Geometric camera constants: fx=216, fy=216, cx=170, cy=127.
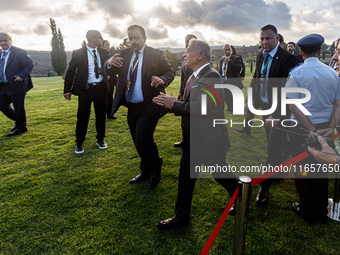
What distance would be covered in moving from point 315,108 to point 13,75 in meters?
7.00

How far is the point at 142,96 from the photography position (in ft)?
11.5

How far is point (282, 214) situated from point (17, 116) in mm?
7003

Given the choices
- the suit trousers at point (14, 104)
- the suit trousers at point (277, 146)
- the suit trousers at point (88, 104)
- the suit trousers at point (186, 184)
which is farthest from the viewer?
the suit trousers at point (14, 104)

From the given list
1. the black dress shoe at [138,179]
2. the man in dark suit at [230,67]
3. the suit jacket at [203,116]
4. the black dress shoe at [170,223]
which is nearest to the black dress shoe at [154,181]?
the black dress shoe at [138,179]

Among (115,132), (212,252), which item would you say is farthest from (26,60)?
(212,252)

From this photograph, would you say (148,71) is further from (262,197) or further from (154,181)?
(262,197)

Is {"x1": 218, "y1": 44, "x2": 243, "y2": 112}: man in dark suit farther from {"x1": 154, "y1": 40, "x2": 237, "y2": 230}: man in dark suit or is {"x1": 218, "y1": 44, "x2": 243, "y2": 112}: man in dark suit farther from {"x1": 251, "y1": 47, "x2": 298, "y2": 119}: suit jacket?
{"x1": 154, "y1": 40, "x2": 237, "y2": 230}: man in dark suit

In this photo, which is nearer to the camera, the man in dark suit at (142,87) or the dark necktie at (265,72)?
the man in dark suit at (142,87)

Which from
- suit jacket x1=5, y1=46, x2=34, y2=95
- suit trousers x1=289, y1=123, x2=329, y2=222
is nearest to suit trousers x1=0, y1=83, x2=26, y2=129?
suit jacket x1=5, y1=46, x2=34, y2=95

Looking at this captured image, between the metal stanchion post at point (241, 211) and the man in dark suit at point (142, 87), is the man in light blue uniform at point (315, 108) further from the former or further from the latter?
the man in dark suit at point (142, 87)

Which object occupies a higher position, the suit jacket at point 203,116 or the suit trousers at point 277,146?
the suit jacket at point 203,116

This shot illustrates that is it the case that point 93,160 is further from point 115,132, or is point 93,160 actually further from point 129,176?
point 115,132

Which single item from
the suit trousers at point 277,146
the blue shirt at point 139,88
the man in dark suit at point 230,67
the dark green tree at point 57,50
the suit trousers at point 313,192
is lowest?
the suit trousers at point 313,192

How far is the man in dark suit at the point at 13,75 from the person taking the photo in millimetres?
5871
